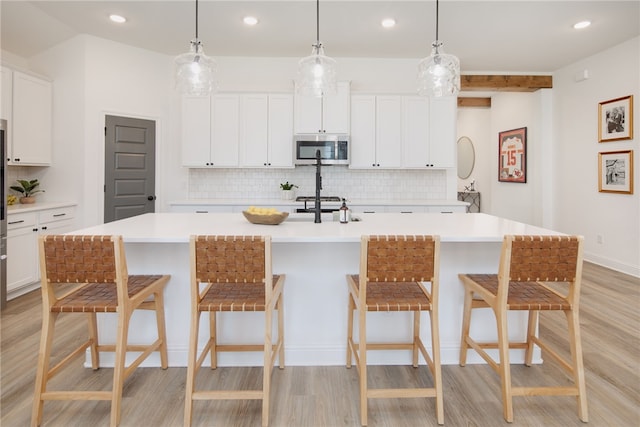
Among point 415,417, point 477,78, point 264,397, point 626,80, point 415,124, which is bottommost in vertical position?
Answer: point 415,417

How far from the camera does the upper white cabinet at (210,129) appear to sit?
4.85 meters

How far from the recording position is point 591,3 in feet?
11.9

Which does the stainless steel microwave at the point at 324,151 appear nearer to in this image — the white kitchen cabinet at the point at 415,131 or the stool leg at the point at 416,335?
the white kitchen cabinet at the point at 415,131

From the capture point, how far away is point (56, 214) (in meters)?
4.19

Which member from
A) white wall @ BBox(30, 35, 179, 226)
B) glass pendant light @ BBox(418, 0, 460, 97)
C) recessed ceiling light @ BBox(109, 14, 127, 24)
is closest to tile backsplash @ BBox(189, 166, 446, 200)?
white wall @ BBox(30, 35, 179, 226)

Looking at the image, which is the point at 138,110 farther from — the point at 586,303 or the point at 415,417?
the point at 586,303

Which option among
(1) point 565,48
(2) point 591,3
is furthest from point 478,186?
(2) point 591,3

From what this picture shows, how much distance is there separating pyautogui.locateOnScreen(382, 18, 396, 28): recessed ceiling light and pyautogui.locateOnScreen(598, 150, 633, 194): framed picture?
3302mm

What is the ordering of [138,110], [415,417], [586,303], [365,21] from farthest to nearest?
[138,110] → [365,21] → [586,303] → [415,417]

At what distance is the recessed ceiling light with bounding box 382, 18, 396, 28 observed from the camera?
156 inches

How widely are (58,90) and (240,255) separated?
14.3 feet

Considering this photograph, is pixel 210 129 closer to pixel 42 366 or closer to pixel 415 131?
pixel 415 131

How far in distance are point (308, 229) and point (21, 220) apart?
10.7ft

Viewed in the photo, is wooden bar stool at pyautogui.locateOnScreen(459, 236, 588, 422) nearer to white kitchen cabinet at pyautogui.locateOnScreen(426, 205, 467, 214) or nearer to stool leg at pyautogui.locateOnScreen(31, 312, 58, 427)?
stool leg at pyautogui.locateOnScreen(31, 312, 58, 427)
